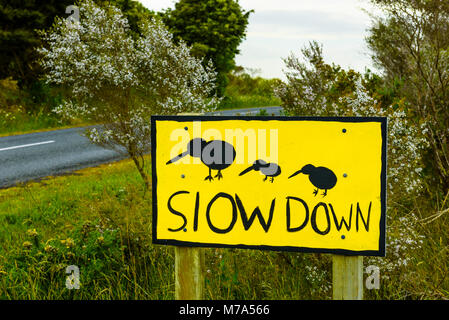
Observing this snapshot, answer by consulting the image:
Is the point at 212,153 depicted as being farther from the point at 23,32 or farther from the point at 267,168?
the point at 23,32

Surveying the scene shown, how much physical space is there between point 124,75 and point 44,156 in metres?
4.59

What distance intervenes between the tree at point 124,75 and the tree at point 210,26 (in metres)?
15.5

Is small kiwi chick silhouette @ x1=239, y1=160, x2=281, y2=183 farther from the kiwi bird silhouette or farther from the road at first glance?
the road

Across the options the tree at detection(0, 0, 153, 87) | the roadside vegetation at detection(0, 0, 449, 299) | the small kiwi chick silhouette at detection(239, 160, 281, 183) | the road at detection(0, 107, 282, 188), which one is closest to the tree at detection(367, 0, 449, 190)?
the roadside vegetation at detection(0, 0, 449, 299)

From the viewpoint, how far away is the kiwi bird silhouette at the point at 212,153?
1.96 metres

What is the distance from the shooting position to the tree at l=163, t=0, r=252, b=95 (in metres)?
21.3

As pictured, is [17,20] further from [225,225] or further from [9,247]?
[225,225]

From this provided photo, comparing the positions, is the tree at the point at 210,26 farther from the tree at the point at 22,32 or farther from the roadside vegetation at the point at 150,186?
the roadside vegetation at the point at 150,186

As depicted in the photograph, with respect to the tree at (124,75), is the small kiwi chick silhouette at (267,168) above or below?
below

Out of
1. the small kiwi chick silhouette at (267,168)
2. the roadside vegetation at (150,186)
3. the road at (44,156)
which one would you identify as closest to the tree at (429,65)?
the roadside vegetation at (150,186)

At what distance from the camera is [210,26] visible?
21.3 meters

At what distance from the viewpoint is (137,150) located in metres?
5.77

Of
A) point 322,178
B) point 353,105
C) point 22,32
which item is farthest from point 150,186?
point 22,32
